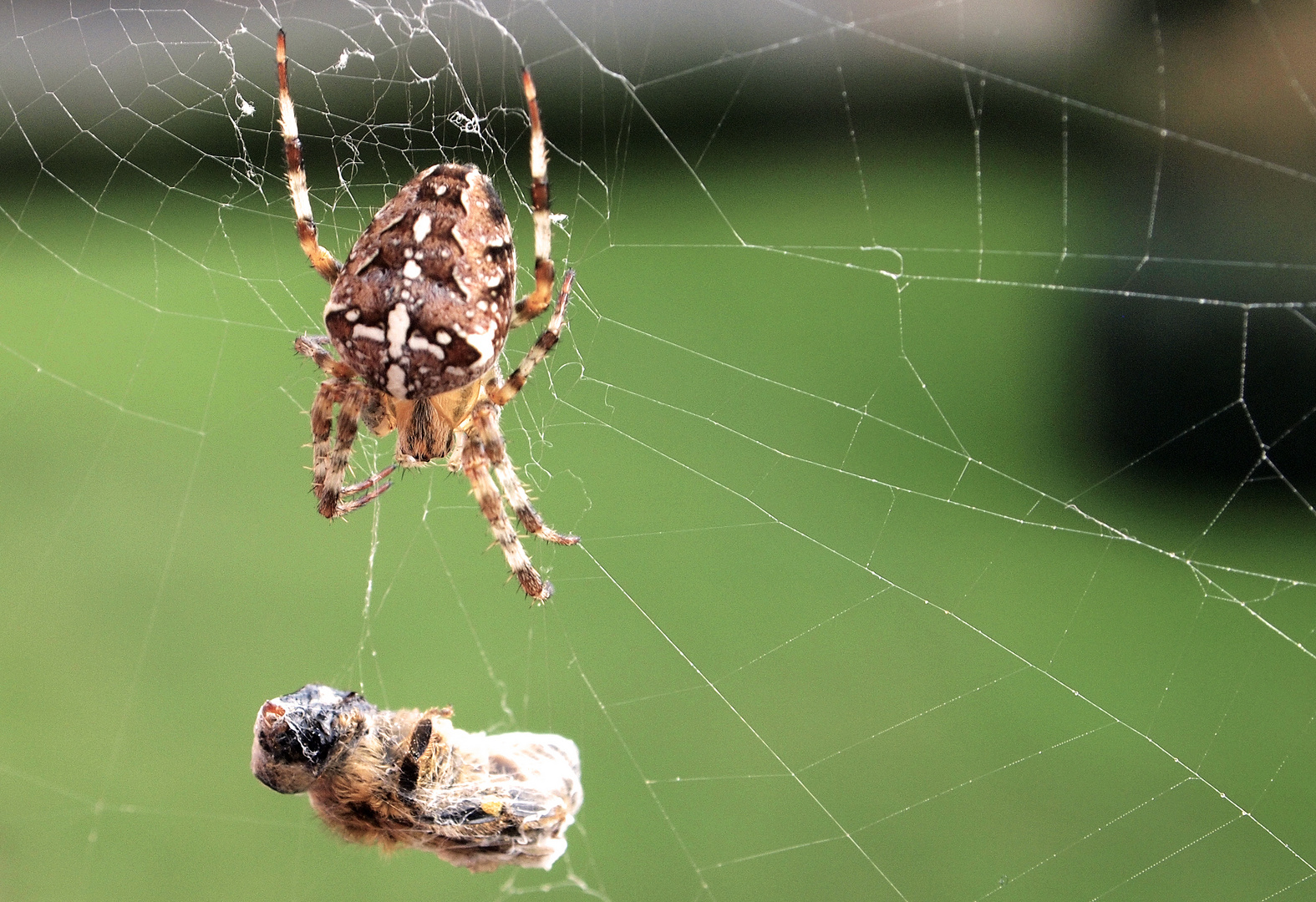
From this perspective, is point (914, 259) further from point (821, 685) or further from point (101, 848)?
point (101, 848)

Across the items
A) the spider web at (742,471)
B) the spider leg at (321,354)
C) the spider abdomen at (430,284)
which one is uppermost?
the spider abdomen at (430,284)

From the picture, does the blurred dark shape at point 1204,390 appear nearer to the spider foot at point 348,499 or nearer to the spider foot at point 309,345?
the spider foot at point 348,499

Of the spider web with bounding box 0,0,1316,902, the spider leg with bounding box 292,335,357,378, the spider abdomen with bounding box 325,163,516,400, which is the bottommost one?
the spider web with bounding box 0,0,1316,902

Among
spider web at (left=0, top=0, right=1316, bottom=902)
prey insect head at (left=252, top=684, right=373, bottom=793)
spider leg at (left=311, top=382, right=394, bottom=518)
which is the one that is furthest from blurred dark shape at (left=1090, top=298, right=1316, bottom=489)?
prey insect head at (left=252, top=684, right=373, bottom=793)

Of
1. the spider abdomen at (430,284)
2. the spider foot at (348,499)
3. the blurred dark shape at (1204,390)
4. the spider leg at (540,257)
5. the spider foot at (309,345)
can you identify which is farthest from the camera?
the blurred dark shape at (1204,390)

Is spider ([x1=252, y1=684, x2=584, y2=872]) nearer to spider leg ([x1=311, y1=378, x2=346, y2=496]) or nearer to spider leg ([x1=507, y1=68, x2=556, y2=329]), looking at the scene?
spider leg ([x1=311, y1=378, x2=346, y2=496])

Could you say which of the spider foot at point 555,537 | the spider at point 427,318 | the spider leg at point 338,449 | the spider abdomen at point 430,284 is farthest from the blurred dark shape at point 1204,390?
the spider leg at point 338,449

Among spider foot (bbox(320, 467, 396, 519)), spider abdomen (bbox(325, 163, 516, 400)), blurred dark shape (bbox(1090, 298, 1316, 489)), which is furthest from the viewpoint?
blurred dark shape (bbox(1090, 298, 1316, 489))
